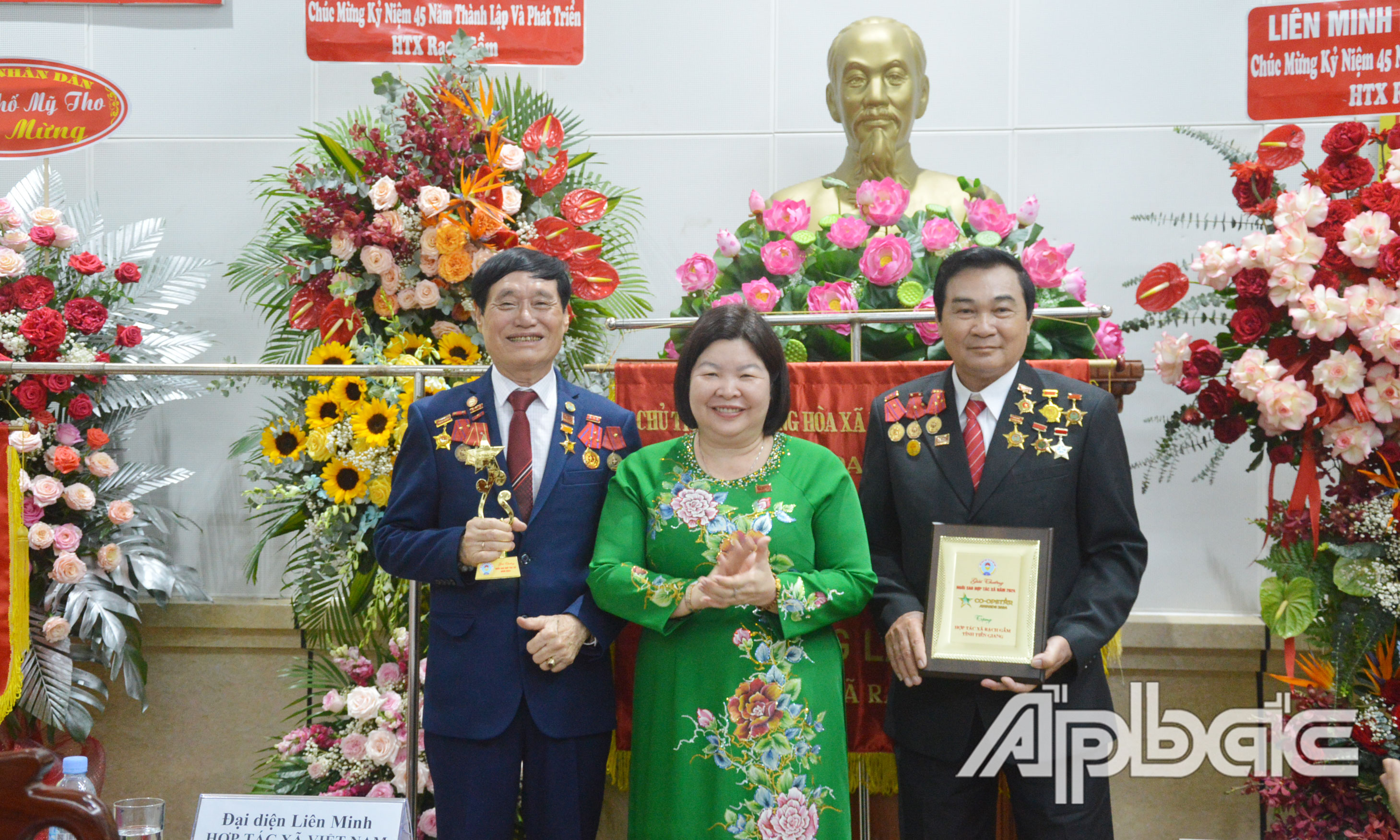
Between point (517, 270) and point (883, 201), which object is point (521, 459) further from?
point (883, 201)

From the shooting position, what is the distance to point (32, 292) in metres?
3.20

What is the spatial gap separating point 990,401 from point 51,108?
3563 mm

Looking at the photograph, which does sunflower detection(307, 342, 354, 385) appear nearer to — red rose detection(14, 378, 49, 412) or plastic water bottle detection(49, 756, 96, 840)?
red rose detection(14, 378, 49, 412)

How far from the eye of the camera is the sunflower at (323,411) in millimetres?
2883

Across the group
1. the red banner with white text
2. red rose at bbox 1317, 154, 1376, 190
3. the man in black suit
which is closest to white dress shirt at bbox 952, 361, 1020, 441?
the man in black suit

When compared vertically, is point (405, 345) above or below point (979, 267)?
below

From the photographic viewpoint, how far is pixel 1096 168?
3.83m

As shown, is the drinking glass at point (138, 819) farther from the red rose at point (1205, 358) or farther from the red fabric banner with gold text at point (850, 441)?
the red rose at point (1205, 358)

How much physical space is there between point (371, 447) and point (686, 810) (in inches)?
50.8

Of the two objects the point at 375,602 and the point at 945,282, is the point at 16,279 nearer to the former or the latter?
the point at 375,602

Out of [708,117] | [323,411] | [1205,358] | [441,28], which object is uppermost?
[441,28]

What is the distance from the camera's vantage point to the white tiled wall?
379 cm

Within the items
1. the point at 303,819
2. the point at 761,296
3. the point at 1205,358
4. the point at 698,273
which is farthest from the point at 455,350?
the point at 1205,358

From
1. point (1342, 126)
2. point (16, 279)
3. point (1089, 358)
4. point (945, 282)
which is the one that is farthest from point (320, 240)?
point (1342, 126)
